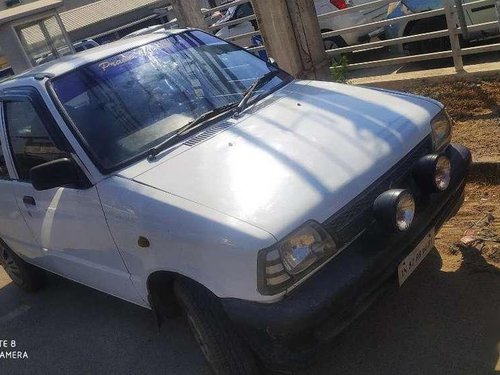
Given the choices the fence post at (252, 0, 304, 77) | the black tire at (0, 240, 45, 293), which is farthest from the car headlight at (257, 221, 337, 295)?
the fence post at (252, 0, 304, 77)

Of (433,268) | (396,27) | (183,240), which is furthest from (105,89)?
(396,27)

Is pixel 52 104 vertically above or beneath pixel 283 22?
above

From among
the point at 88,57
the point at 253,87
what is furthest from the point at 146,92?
the point at 253,87

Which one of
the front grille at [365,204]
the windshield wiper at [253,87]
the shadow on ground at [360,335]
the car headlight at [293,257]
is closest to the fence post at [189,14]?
the windshield wiper at [253,87]

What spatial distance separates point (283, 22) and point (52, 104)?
437 centimetres

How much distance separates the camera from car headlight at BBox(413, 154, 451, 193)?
2.95m

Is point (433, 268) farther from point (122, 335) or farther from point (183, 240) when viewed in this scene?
point (122, 335)

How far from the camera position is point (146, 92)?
3.47m

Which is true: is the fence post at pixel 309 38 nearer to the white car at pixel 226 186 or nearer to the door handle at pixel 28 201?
the white car at pixel 226 186

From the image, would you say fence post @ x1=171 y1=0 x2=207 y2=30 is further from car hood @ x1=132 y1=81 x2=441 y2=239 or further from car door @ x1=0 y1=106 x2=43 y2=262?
car hood @ x1=132 y1=81 x2=441 y2=239

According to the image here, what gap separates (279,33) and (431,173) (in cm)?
463

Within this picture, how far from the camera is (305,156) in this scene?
2.90 m

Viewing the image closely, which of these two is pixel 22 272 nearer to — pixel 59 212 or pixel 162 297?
pixel 59 212

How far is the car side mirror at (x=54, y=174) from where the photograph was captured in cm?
306
